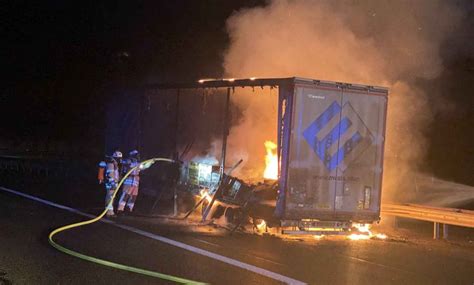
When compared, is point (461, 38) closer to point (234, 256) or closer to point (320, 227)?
point (320, 227)

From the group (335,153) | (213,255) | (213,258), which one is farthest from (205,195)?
(213,258)

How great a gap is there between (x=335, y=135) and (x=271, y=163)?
238 centimetres

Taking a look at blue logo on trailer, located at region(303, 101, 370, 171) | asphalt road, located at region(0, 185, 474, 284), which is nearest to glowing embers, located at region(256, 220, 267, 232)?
asphalt road, located at region(0, 185, 474, 284)

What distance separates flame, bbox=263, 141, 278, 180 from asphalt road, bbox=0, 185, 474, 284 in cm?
174

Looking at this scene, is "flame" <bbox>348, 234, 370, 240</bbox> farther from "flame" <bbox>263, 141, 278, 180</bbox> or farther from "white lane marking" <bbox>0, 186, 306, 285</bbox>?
"white lane marking" <bbox>0, 186, 306, 285</bbox>

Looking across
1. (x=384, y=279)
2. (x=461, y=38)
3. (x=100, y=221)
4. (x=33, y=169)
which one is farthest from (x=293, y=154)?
Result: (x=33, y=169)

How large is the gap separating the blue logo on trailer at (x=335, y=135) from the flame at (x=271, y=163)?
1.68m

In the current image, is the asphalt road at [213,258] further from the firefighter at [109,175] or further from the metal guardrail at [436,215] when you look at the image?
the firefighter at [109,175]

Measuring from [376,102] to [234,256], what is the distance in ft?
12.6

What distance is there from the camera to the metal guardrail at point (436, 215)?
9630 mm

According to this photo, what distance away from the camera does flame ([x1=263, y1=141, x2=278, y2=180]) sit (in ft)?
35.3

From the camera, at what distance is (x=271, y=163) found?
11.2 m

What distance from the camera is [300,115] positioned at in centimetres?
871

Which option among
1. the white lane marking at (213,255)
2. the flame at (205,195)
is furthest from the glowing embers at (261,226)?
the white lane marking at (213,255)
